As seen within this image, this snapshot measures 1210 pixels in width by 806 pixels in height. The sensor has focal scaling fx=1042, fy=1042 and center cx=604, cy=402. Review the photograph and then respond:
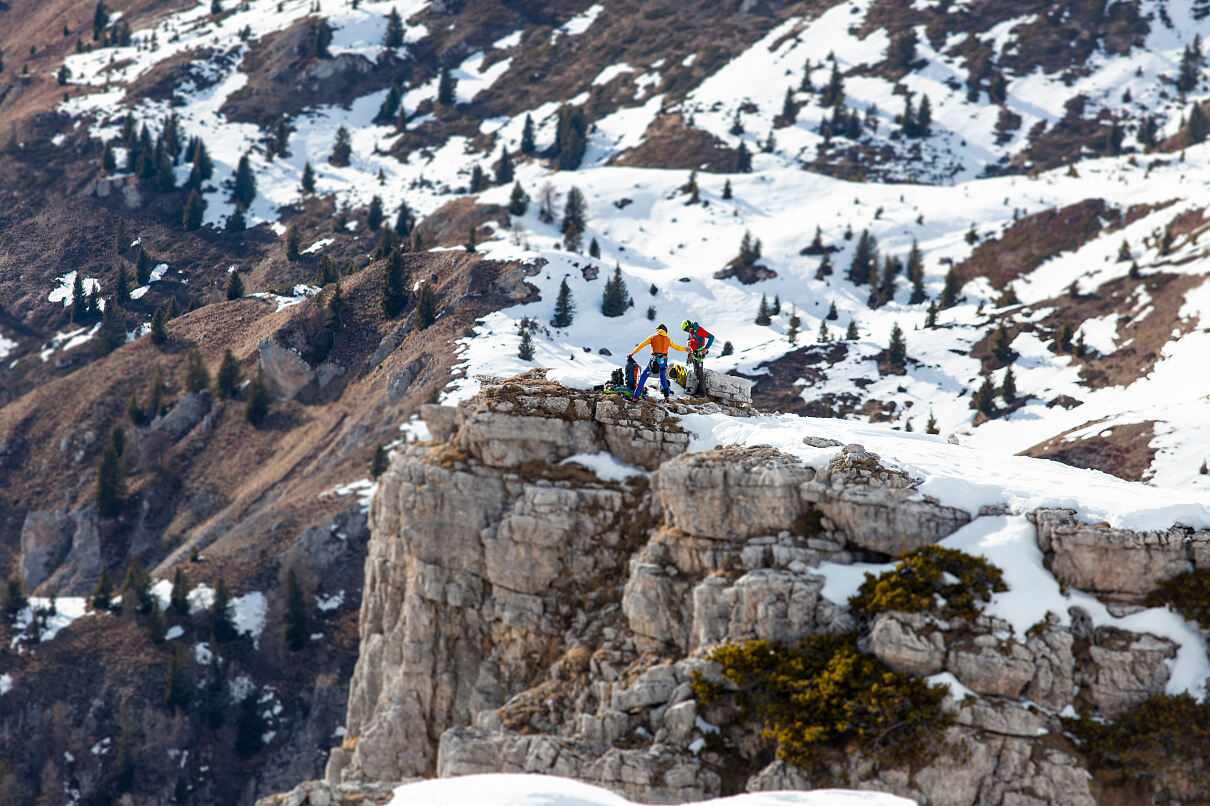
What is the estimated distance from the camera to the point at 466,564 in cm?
2975

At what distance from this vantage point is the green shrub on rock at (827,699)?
22.2m

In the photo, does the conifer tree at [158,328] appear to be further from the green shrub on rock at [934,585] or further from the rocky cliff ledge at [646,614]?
the green shrub on rock at [934,585]

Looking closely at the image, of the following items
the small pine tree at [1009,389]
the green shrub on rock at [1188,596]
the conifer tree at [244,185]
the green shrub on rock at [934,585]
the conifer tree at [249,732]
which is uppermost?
the green shrub on rock at [934,585]

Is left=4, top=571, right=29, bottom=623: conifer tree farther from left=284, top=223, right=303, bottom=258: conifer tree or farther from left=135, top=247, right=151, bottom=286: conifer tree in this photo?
left=284, top=223, right=303, bottom=258: conifer tree

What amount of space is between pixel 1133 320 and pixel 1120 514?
57.6 meters

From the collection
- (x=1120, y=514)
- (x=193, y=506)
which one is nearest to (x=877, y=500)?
(x=1120, y=514)

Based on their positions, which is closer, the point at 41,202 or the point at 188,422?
the point at 188,422

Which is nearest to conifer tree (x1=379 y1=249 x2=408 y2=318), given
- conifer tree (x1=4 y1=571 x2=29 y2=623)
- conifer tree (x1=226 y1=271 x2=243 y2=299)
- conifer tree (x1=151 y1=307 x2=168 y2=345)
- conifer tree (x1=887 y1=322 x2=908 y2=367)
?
conifer tree (x1=226 y1=271 x2=243 y2=299)

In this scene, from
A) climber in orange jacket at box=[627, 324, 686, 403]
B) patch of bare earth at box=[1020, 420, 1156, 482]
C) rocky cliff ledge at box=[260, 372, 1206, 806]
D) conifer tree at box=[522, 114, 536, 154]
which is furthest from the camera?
conifer tree at box=[522, 114, 536, 154]

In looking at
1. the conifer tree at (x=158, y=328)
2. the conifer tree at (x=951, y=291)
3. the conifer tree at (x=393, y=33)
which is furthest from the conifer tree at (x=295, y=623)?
the conifer tree at (x=393, y=33)

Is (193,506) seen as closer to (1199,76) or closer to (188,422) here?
(188,422)

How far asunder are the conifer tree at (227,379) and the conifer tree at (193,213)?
33.1m

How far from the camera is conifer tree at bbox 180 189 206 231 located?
116 metres

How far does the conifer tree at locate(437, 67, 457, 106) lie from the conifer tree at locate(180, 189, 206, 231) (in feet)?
150
